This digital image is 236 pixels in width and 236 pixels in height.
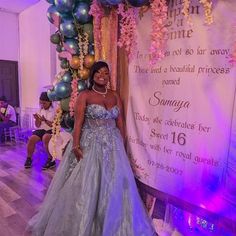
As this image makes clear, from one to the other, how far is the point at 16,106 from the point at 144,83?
527 cm

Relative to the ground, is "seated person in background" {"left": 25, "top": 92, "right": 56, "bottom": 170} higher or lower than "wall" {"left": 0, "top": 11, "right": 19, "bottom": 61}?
lower

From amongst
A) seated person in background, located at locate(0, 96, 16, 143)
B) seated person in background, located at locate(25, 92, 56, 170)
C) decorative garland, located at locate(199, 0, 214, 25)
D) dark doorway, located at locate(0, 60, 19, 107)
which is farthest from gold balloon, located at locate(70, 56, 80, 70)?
dark doorway, located at locate(0, 60, 19, 107)

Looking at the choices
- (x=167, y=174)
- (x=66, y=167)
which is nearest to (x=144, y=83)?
(x=167, y=174)

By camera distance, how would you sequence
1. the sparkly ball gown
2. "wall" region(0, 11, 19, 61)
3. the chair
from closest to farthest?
the sparkly ball gown, the chair, "wall" region(0, 11, 19, 61)

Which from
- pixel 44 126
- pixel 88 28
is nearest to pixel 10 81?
pixel 44 126

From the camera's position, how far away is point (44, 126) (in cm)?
441

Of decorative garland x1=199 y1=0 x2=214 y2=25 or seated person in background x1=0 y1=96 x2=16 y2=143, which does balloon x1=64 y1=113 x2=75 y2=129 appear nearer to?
decorative garland x1=199 y1=0 x2=214 y2=25

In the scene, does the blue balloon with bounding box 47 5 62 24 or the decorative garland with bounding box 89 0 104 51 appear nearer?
the decorative garland with bounding box 89 0 104 51

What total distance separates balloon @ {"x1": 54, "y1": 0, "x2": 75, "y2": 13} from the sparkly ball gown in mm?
940

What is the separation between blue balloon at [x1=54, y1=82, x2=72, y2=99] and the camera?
8.17ft

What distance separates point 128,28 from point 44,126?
2812mm

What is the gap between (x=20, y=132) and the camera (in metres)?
6.06

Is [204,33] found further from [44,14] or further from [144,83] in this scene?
[44,14]

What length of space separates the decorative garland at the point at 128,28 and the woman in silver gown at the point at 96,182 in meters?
0.25
